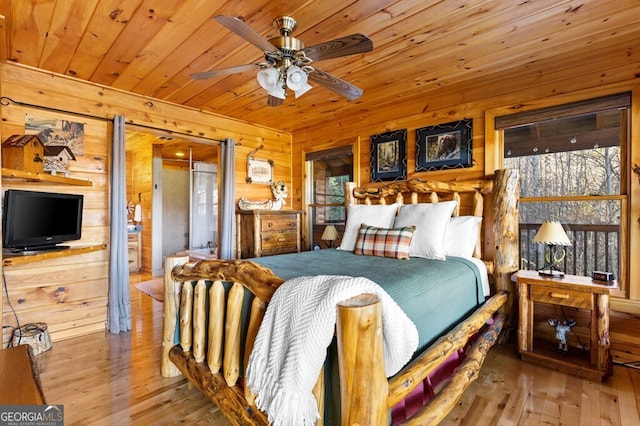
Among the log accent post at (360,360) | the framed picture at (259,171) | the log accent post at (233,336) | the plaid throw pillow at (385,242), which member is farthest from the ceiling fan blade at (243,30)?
the framed picture at (259,171)

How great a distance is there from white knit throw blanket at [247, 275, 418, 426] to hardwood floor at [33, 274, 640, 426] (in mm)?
794

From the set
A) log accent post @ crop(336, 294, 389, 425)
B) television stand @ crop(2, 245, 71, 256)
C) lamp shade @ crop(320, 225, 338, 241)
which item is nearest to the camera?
log accent post @ crop(336, 294, 389, 425)

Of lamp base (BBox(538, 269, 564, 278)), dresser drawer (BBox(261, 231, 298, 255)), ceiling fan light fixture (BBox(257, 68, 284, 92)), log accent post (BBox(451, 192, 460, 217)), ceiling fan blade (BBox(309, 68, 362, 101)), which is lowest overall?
lamp base (BBox(538, 269, 564, 278))

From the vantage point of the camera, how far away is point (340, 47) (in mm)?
1719

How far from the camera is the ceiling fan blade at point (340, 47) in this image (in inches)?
64.2

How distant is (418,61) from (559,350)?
2491 millimetres

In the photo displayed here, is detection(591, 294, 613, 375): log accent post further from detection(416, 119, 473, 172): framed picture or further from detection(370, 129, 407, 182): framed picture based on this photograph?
detection(370, 129, 407, 182): framed picture

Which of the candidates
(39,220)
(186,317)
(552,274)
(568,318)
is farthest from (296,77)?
(568,318)

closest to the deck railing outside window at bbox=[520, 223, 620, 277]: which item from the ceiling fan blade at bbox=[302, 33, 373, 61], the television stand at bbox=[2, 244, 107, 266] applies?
the ceiling fan blade at bbox=[302, 33, 373, 61]

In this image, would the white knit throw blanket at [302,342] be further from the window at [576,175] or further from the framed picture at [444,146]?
the framed picture at [444,146]

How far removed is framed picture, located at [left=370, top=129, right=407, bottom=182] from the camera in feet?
11.5

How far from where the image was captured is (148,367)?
2285 mm

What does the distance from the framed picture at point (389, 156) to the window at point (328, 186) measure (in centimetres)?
42

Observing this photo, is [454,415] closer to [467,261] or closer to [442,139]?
[467,261]
